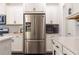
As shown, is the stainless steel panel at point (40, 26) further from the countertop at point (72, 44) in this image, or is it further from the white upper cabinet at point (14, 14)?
the countertop at point (72, 44)

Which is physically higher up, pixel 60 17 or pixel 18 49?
pixel 60 17

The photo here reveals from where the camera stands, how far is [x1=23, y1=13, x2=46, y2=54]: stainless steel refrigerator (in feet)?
13.0

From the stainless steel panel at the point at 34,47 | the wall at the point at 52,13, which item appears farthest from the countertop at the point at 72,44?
the wall at the point at 52,13

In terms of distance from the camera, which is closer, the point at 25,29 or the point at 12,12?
the point at 25,29

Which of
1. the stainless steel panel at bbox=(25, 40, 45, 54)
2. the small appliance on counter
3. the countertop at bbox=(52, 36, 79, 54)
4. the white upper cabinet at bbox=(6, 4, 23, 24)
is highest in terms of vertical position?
the white upper cabinet at bbox=(6, 4, 23, 24)

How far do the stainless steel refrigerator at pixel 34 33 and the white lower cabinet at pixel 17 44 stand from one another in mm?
121

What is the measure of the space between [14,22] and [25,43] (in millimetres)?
780

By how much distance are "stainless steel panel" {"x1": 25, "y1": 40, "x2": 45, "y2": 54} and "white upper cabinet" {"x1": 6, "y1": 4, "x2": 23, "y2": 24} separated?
0.75m

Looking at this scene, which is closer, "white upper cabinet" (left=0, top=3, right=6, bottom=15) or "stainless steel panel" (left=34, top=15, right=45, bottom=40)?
"stainless steel panel" (left=34, top=15, right=45, bottom=40)

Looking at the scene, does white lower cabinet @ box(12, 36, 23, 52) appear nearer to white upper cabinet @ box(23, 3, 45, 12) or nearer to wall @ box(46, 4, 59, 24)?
white upper cabinet @ box(23, 3, 45, 12)

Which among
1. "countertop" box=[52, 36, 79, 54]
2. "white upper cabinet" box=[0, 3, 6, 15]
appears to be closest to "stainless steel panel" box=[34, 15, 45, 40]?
"white upper cabinet" box=[0, 3, 6, 15]

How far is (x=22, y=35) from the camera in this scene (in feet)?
13.4
